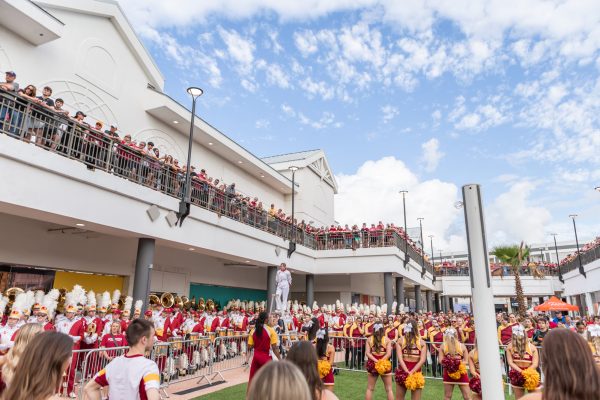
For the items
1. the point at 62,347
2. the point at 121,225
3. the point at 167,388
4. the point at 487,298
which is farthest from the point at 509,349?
the point at 121,225

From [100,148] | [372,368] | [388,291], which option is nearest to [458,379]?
[372,368]

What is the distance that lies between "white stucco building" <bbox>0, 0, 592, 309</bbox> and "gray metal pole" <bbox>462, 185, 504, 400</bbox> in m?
9.43

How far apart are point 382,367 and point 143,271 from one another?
26.8 feet

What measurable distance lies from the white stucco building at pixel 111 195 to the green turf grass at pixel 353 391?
489cm

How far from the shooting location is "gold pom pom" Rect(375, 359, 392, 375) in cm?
746

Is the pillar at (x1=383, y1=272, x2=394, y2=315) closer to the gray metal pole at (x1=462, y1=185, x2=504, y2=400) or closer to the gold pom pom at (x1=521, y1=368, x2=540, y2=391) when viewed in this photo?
the gold pom pom at (x1=521, y1=368, x2=540, y2=391)

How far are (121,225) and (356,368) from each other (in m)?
9.70

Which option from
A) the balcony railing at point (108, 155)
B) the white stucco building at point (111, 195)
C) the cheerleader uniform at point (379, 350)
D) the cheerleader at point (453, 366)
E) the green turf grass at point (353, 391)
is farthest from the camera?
the white stucco building at point (111, 195)

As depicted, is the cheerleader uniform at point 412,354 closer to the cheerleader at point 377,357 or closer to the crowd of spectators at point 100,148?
the cheerleader at point 377,357

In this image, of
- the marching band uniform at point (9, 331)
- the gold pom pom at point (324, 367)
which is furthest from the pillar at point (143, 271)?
the gold pom pom at point (324, 367)

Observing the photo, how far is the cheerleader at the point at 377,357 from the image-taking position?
7559 mm

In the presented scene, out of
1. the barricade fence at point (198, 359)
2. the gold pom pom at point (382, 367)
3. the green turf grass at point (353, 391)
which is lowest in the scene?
the green turf grass at point (353, 391)

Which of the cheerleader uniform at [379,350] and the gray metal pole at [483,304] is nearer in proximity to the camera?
the gray metal pole at [483,304]

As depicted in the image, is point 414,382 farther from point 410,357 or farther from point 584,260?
point 584,260
